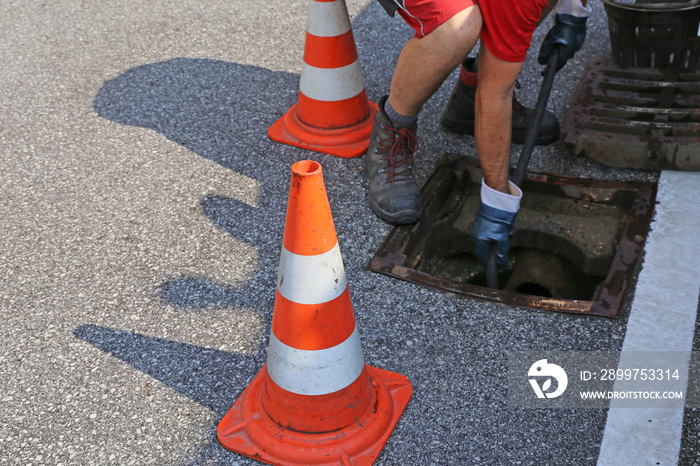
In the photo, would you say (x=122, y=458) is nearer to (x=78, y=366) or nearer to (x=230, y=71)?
(x=78, y=366)

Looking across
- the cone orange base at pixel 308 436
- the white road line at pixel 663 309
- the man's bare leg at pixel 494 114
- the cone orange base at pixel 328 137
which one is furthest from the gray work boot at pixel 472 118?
the cone orange base at pixel 308 436

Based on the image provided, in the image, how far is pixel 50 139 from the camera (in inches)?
121

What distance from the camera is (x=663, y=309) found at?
2121 millimetres

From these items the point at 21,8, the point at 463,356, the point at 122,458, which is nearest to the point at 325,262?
the point at 463,356

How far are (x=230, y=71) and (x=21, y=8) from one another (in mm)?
1689

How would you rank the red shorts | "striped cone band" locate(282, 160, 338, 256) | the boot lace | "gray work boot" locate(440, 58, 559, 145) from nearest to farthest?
1. "striped cone band" locate(282, 160, 338, 256)
2. the red shorts
3. the boot lace
4. "gray work boot" locate(440, 58, 559, 145)

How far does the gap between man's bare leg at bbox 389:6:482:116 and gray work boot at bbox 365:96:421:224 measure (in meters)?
0.11

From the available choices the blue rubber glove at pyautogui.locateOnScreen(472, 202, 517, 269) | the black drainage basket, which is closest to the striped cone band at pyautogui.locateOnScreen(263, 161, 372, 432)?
the blue rubber glove at pyautogui.locateOnScreen(472, 202, 517, 269)

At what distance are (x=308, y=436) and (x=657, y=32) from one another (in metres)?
2.40

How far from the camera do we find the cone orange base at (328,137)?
2.91m

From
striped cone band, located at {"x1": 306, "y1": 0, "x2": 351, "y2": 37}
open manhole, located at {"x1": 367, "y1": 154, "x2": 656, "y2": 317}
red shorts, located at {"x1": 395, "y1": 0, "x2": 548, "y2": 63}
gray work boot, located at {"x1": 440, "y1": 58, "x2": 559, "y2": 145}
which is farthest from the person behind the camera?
gray work boot, located at {"x1": 440, "y1": 58, "x2": 559, "y2": 145}

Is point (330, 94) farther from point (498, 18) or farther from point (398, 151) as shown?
point (498, 18)

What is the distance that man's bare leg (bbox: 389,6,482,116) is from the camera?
220 cm

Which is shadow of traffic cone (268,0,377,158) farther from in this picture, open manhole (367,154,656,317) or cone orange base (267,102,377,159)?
open manhole (367,154,656,317)
